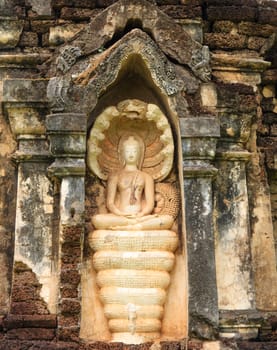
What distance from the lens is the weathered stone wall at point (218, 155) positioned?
612 centimetres

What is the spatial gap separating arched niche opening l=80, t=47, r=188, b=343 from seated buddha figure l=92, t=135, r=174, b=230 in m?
0.07

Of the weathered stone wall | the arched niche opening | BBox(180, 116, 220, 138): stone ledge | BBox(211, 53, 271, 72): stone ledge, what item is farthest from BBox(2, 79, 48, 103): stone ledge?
BBox(211, 53, 271, 72): stone ledge

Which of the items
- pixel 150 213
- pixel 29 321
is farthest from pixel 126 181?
pixel 29 321

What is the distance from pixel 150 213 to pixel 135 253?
0.56 metres

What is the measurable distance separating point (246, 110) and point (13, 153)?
2.79 m

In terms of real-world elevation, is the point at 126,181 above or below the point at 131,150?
below

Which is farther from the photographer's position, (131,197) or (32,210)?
(131,197)

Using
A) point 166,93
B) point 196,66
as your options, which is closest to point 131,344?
point 166,93

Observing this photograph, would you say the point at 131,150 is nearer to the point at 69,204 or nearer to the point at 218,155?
the point at 218,155

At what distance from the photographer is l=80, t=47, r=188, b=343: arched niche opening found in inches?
249

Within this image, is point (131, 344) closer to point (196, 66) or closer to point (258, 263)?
point (258, 263)

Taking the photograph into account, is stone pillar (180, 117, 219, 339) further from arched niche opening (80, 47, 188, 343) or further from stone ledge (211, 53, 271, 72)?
stone ledge (211, 53, 271, 72)

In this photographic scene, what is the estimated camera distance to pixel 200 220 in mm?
6371

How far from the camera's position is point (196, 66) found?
6.98 metres
